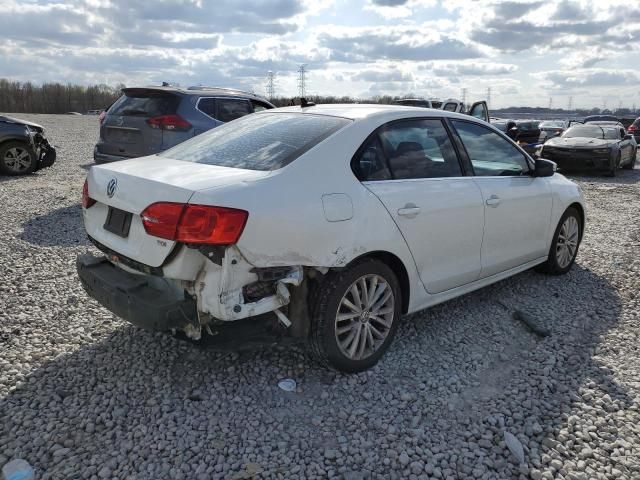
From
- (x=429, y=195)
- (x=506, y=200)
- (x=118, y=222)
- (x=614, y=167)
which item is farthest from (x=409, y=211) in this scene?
(x=614, y=167)

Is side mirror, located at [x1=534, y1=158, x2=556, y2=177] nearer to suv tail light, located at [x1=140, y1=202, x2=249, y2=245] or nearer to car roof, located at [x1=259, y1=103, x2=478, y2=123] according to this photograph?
car roof, located at [x1=259, y1=103, x2=478, y2=123]

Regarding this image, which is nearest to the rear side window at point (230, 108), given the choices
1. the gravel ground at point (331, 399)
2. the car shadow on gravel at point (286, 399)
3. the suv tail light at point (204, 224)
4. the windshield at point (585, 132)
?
the gravel ground at point (331, 399)

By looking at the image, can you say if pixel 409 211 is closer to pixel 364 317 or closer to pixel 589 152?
pixel 364 317

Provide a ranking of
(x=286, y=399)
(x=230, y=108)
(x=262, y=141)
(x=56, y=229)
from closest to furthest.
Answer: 1. (x=286, y=399)
2. (x=262, y=141)
3. (x=56, y=229)
4. (x=230, y=108)

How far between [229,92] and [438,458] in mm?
7361

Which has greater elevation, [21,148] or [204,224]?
[204,224]

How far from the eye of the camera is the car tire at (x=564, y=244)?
5.38 meters

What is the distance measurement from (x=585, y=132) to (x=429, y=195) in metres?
13.9

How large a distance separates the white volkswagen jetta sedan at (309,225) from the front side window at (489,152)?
0.07 feet

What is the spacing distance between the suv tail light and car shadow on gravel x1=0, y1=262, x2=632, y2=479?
0.98m

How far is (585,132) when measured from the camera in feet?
51.0

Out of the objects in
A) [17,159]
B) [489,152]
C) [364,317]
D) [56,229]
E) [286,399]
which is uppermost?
[489,152]

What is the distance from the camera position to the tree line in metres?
64.0

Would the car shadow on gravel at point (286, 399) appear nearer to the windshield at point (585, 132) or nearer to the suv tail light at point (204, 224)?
the suv tail light at point (204, 224)
